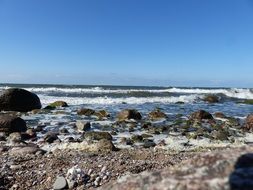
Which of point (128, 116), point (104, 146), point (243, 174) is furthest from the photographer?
point (128, 116)

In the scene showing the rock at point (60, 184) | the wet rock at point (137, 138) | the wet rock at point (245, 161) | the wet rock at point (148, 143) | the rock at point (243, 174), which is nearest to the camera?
the rock at point (243, 174)

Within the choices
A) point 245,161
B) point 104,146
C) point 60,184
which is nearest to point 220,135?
point 104,146

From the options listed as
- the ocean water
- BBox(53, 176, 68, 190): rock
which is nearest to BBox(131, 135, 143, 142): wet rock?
BBox(53, 176, 68, 190): rock

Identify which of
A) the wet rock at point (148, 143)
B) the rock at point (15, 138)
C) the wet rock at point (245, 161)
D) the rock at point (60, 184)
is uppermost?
the wet rock at point (245, 161)

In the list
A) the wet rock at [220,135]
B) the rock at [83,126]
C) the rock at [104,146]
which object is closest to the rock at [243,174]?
the rock at [104,146]

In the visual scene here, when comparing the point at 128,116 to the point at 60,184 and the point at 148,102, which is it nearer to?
the point at 60,184

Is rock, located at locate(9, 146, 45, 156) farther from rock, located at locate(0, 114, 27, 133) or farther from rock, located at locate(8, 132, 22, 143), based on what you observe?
rock, located at locate(0, 114, 27, 133)

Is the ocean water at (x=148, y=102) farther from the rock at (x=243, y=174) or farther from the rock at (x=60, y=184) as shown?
the rock at (x=243, y=174)

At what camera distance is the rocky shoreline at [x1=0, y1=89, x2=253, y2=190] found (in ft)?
11.0

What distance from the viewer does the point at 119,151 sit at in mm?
10656

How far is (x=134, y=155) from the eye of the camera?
32.1 ft

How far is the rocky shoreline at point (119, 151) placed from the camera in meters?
3.36

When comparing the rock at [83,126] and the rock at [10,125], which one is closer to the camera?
the rock at [10,125]

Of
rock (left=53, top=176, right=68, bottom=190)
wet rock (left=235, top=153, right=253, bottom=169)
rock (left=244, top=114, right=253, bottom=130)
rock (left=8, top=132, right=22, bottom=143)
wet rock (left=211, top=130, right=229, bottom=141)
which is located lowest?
rock (left=8, top=132, right=22, bottom=143)
